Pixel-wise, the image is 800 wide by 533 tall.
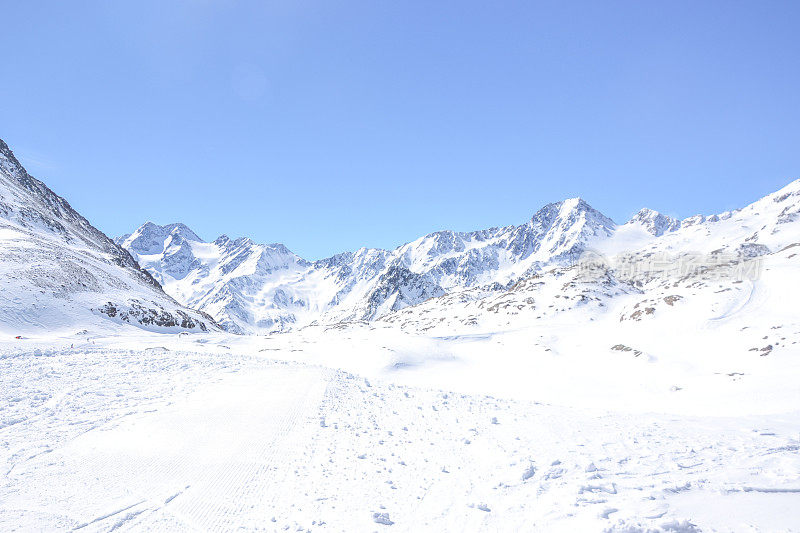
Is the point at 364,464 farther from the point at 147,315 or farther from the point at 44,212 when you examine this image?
the point at 44,212

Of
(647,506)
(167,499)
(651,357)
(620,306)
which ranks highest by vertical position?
(620,306)

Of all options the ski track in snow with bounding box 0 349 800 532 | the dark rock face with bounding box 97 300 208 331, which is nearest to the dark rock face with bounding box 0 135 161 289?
the dark rock face with bounding box 97 300 208 331

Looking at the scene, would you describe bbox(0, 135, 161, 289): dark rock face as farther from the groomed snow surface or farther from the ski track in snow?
the ski track in snow

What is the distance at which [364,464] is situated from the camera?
10.1 m

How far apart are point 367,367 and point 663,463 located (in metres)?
30.4

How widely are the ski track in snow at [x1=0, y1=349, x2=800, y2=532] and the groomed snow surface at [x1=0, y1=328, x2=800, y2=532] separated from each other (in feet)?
0.16

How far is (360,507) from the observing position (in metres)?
7.94

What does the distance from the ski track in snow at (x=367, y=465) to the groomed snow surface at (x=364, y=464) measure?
0.05 metres

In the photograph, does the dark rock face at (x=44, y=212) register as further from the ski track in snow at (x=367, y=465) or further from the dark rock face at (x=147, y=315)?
the ski track in snow at (x=367, y=465)

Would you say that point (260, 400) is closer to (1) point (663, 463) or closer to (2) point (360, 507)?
(2) point (360, 507)

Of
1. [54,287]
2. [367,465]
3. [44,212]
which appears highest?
[44,212]

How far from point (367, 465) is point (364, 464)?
0.10 meters

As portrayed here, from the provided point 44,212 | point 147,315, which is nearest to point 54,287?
point 147,315

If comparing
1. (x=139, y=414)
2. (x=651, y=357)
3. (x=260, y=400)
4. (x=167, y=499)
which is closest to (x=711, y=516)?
(x=167, y=499)
